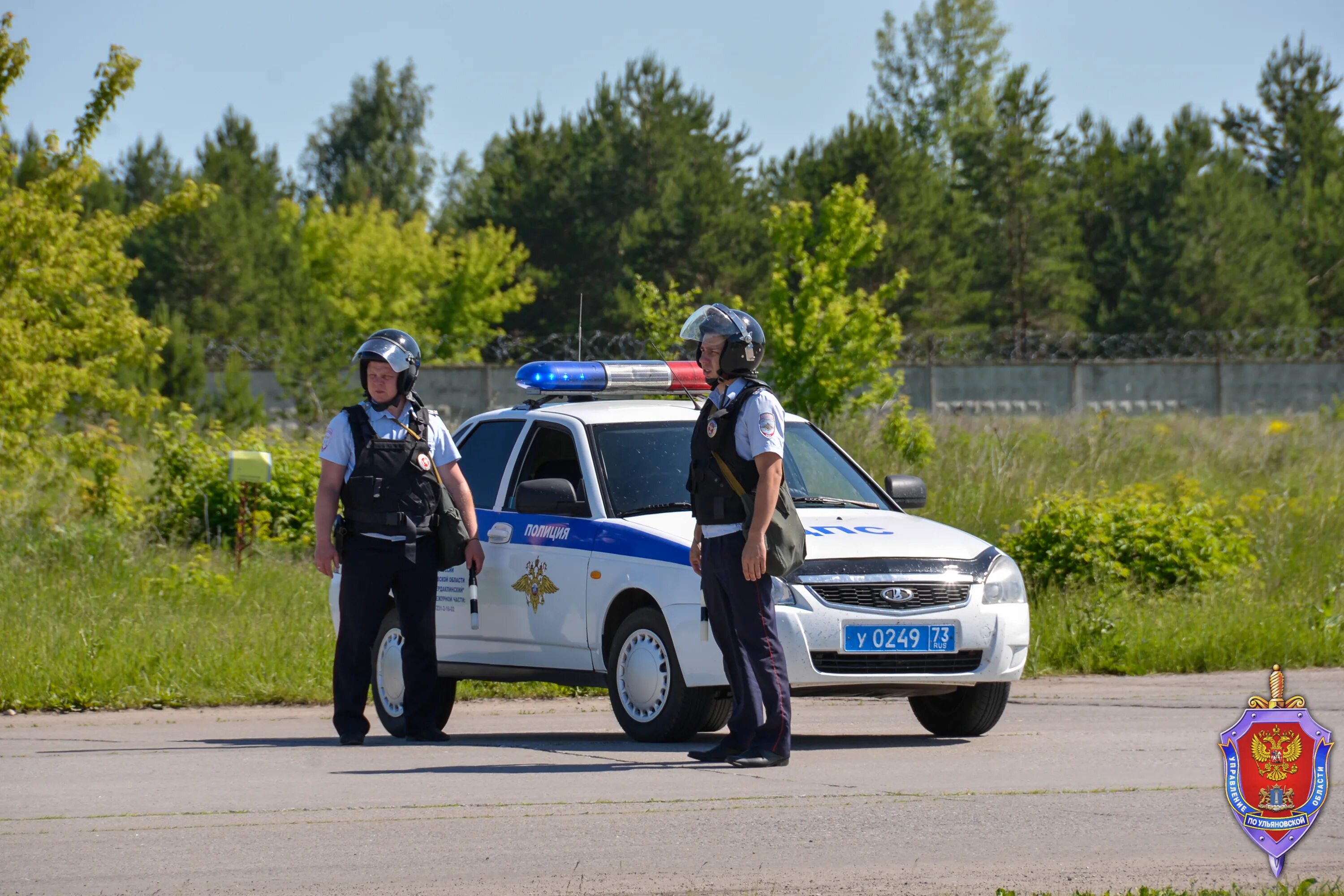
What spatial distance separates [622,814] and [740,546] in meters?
1.52

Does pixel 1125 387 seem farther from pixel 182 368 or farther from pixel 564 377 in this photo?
pixel 564 377

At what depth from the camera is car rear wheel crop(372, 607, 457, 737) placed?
9.30 meters

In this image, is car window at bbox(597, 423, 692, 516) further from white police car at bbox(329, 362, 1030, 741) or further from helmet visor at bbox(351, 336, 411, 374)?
helmet visor at bbox(351, 336, 411, 374)

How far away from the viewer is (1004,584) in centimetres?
848

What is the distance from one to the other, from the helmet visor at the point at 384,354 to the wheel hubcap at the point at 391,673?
1614 millimetres

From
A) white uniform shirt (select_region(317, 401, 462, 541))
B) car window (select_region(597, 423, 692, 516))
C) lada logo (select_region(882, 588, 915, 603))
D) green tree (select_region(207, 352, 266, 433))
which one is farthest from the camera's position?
green tree (select_region(207, 352, 266, 433))

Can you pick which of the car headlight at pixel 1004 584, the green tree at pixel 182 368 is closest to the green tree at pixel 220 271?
the green tree at pixel 182 368

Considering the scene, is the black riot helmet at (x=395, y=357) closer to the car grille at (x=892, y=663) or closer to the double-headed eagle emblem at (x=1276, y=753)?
the car grille at (x=892, y=663)

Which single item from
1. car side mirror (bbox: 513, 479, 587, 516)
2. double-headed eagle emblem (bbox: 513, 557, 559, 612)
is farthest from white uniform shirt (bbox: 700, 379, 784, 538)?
double-headed eagle emblem (bbox: 513, 557, 559, 612)

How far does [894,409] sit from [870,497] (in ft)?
41.1

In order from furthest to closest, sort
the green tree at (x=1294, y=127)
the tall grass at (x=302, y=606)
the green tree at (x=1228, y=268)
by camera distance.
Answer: the green tree at (x=1294, y=127), the green tree at (x=1228, y=268), the tall grass at (x=302, y=606)

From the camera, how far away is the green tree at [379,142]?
8462 cm

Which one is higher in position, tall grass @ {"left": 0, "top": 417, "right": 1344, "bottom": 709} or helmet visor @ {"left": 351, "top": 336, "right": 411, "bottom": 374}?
helmet visor @ {"left": 351, "top": 336, "right": 411, "bottom": 374}

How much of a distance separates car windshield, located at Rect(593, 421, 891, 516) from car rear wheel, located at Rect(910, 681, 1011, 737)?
1.13 m
